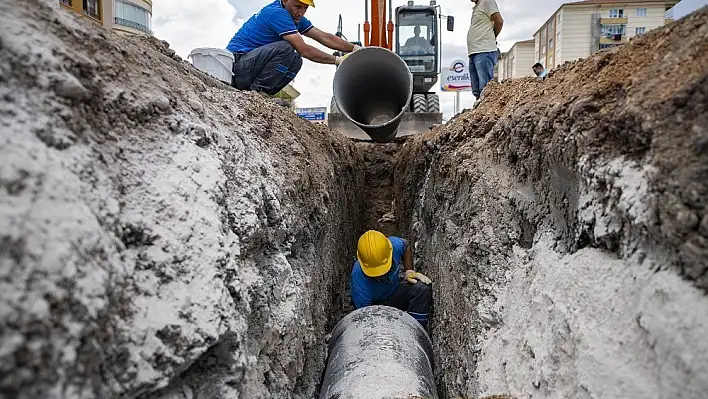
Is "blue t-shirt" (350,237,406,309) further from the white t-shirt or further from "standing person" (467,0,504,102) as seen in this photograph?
the white t-shirt

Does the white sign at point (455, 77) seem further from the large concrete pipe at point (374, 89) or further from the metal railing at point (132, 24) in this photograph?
the large concrete pipe at point (374, 89)

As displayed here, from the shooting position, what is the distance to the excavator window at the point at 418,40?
947 centimetres

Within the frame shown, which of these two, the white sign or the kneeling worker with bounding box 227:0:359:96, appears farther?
the white sign

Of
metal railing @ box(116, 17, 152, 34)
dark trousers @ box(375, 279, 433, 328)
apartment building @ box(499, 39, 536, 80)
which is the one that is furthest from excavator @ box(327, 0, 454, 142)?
apartment building @ box(499, 39, 536, 80)

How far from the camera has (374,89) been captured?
5.95 metres

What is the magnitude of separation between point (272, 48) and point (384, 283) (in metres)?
2.33

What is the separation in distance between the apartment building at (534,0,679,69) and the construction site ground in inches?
740

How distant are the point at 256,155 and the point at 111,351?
1.37 m

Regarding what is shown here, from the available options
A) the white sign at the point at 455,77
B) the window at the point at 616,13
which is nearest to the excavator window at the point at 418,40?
the white sign at the point at 455,77

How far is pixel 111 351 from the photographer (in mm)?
1078

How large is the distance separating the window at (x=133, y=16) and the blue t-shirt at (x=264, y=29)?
14.1ft

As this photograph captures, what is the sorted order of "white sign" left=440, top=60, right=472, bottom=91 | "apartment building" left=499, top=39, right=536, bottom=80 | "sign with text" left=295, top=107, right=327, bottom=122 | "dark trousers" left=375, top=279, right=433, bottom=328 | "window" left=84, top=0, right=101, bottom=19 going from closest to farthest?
"dark trousers" left=375, top=279, right=433, bottom=328 → "window" left=84, top=0, right=101, bottom=19 → "sign with text" left=295, top=107, right=327, bottom=122 → "white sign" left=440, top=60, right=472, bottom=91 → "apartment building" left=499, top=39, right=536, bottom=80

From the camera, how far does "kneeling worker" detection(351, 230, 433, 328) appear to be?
11.7 feet

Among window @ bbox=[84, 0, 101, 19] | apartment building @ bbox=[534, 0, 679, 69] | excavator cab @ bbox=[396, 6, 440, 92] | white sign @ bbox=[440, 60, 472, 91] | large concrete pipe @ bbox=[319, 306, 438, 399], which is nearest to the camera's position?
large concrete pipe @ bbox=[319, 306, 438, 399]
